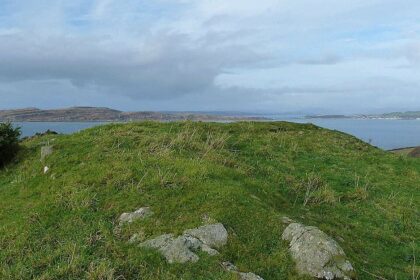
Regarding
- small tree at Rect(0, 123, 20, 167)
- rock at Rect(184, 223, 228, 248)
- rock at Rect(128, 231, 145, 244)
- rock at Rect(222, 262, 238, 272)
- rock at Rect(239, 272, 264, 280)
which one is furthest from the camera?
small tree at Rect(0, 123, 20, 167)

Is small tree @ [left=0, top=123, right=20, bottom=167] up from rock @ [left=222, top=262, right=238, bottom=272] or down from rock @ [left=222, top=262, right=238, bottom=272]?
up

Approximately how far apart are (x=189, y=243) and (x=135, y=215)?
227 centimetres

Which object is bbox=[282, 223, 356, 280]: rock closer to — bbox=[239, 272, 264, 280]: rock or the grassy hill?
the grassy hill

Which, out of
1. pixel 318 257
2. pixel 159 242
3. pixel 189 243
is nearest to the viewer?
pixel 318 257

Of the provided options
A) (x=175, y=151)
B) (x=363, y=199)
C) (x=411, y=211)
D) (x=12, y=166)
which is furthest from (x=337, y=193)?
(x=12, y=166)

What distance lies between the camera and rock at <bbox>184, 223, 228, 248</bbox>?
10641 millimetres

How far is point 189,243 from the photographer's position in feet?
34.2

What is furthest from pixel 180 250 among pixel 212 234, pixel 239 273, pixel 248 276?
pixel 248 276

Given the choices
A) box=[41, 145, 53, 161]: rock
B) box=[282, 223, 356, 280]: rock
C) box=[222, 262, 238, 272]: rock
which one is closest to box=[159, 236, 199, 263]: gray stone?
box=[222, 262, 238, 272]: rock

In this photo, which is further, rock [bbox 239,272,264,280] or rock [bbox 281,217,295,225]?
rock [bbox 281,217,295,225]

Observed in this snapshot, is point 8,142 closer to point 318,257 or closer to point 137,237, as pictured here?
point 137,237

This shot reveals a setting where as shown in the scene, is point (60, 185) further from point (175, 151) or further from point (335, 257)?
point (335, 257)

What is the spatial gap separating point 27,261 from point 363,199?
1315 cm

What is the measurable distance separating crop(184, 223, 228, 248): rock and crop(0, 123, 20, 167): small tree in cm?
1358
